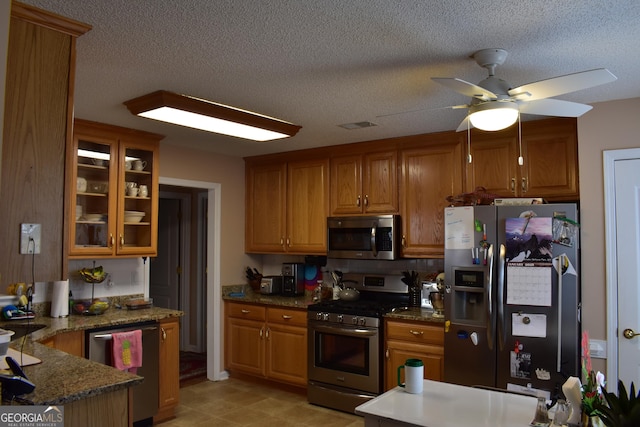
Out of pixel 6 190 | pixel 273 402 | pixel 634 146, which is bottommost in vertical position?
pixel 273 402

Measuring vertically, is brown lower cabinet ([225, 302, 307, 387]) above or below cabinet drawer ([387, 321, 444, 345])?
below

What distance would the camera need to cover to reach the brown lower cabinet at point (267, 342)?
4.59m

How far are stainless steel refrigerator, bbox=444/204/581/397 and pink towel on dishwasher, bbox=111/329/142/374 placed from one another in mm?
2293

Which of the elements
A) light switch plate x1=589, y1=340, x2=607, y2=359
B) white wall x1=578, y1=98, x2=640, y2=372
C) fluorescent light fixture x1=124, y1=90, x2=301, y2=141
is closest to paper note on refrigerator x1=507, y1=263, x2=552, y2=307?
white wall x1=578, y1=98, x2=640, y2=372

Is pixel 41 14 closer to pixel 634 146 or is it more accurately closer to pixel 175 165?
pixel 175 165

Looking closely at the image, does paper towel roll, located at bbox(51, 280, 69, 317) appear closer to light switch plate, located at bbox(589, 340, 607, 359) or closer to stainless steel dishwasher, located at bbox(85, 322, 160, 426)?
stainless steel dishwasher, located at bbox(85, 322, 160, 426)

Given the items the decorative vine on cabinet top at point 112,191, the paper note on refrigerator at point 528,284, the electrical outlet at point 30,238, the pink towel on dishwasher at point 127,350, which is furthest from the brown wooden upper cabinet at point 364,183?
the electrical outlet at point 30,238

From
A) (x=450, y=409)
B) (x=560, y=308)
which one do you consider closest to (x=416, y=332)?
(x=560, y=308)

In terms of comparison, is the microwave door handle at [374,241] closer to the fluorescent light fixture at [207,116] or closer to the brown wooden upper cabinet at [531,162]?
the brown wooden upper cabinet at [531,162]

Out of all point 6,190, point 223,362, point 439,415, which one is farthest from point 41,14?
point 223,362

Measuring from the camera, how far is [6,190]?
1782mm

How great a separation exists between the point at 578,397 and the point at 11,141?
2.26 metres

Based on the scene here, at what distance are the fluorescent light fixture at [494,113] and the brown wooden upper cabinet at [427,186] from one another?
1735mm

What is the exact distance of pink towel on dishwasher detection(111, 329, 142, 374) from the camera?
352 centimetres
